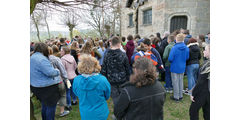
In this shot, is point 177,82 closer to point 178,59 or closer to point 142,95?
point 178,59

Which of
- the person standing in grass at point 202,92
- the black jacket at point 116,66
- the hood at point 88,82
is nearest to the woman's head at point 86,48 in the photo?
the black jacket at point 116,66

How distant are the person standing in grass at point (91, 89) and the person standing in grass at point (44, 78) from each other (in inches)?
26.6

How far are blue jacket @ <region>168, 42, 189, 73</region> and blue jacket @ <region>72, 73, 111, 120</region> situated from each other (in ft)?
8.03

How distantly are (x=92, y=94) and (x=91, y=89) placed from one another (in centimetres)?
9

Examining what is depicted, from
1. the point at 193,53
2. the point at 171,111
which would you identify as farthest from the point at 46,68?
the point at 193,53

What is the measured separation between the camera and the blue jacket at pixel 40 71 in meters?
2.47

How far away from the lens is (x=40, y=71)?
2.54m

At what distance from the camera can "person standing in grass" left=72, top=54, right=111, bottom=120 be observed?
84.1 inches

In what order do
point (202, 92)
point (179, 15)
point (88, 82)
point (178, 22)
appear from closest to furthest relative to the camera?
1. point (88, 82)
2. point (202, 92)
3. point (179, 15)
4. point (178, 22)

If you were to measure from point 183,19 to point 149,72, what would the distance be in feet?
38.0

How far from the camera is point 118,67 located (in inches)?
121

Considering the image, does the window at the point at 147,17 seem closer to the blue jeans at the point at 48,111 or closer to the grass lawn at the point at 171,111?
the grass lawn at the point at 171,111

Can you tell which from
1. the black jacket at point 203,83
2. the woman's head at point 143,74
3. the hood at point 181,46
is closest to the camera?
the woman's head at point 143,74

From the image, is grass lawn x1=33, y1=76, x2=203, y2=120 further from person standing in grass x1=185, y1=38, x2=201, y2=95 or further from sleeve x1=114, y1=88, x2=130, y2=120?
sleeve x1=114, y1=88, x2=130, y2=120
